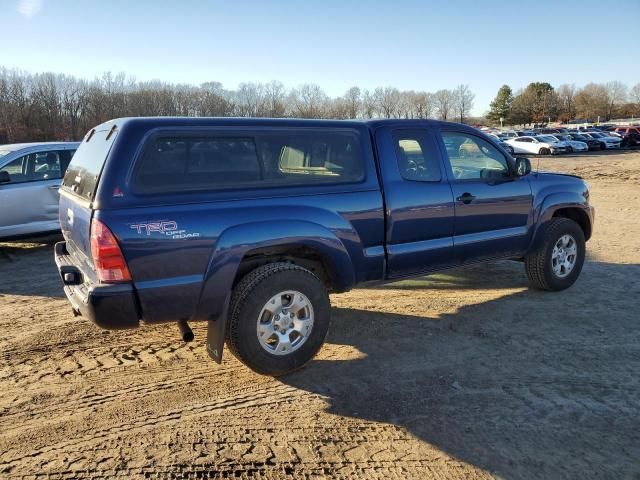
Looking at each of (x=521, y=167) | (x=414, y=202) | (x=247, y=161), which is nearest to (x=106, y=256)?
(x=247, y=161)

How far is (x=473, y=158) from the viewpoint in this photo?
527 cm

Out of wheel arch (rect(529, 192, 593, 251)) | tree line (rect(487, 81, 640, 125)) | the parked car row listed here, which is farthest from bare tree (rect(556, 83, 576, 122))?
wheel arch (rect(529, 192, 593, 251))

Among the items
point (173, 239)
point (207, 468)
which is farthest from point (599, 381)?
point (173, 239)

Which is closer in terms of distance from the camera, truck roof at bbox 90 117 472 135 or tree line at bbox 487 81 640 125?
truck roof at bbox 90 117 472 135

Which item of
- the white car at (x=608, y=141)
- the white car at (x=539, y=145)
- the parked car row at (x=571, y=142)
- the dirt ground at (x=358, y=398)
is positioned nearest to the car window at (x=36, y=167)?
the dirt ground at (x=358, y=398)

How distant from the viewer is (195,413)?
351cm

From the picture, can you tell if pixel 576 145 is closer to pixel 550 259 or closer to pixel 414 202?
pixel 550 259

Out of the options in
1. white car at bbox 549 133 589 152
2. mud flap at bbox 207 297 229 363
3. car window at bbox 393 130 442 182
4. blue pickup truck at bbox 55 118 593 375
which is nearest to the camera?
blue pickup truck at bbox 55 118 593 375

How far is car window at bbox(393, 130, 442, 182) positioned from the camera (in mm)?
4656

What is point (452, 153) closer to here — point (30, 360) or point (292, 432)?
point (292, 432)

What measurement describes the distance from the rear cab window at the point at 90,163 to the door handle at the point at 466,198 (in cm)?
318

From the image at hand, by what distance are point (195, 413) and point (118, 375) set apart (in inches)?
37.2

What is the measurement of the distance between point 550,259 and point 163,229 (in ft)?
14.6

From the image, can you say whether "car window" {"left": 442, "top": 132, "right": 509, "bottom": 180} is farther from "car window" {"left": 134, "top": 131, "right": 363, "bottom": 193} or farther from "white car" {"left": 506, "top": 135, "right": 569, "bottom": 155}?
"white car" {"left": 506, "top": 135, "right": 569, "bottom": 155}
